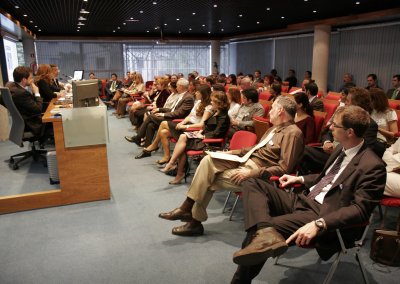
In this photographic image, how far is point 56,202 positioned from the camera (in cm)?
374

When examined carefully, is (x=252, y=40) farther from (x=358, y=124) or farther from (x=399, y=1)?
(x=358, y=124)

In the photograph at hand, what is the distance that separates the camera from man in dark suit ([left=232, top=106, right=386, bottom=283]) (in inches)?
76.8

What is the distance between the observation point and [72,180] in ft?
12.2

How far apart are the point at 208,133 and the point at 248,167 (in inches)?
55.0

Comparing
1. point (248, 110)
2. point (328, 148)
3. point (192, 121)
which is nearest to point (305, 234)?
point (328, 148)

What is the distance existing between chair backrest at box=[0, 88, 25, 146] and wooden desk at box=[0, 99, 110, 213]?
107 centimetres

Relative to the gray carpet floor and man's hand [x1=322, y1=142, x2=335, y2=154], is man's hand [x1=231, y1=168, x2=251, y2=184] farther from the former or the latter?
man's hand [x1=322, y1=142, x2=335, y2=154]

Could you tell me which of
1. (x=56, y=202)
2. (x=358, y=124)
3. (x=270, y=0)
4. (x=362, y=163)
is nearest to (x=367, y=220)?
(x=362, y=163)

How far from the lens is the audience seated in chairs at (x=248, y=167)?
2.77m

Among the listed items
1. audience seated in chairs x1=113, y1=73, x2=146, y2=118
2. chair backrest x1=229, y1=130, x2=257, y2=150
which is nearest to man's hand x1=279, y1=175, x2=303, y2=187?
chair backrest x1=229, y1=130, x2=257, y2=150

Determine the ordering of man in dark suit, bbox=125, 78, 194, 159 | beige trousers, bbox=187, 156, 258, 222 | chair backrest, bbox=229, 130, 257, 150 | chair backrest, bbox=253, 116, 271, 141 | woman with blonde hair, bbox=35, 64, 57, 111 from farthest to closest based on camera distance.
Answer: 1. woman with blonde hair, bbox=35, 64, 57, 111
2. man in dark suit, bbox=125, 78, 194, 159
3. chair backrest, bbox=253, 116, 271, 141
4. chair backrest, bbox=229, 130, 257, 150
5. beige trousers, bbox=187, 156, 258, 222

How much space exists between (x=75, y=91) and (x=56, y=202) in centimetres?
120

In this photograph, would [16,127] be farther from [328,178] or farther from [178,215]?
[328,178]

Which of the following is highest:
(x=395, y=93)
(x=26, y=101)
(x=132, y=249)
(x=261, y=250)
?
(x=26, y=101)
